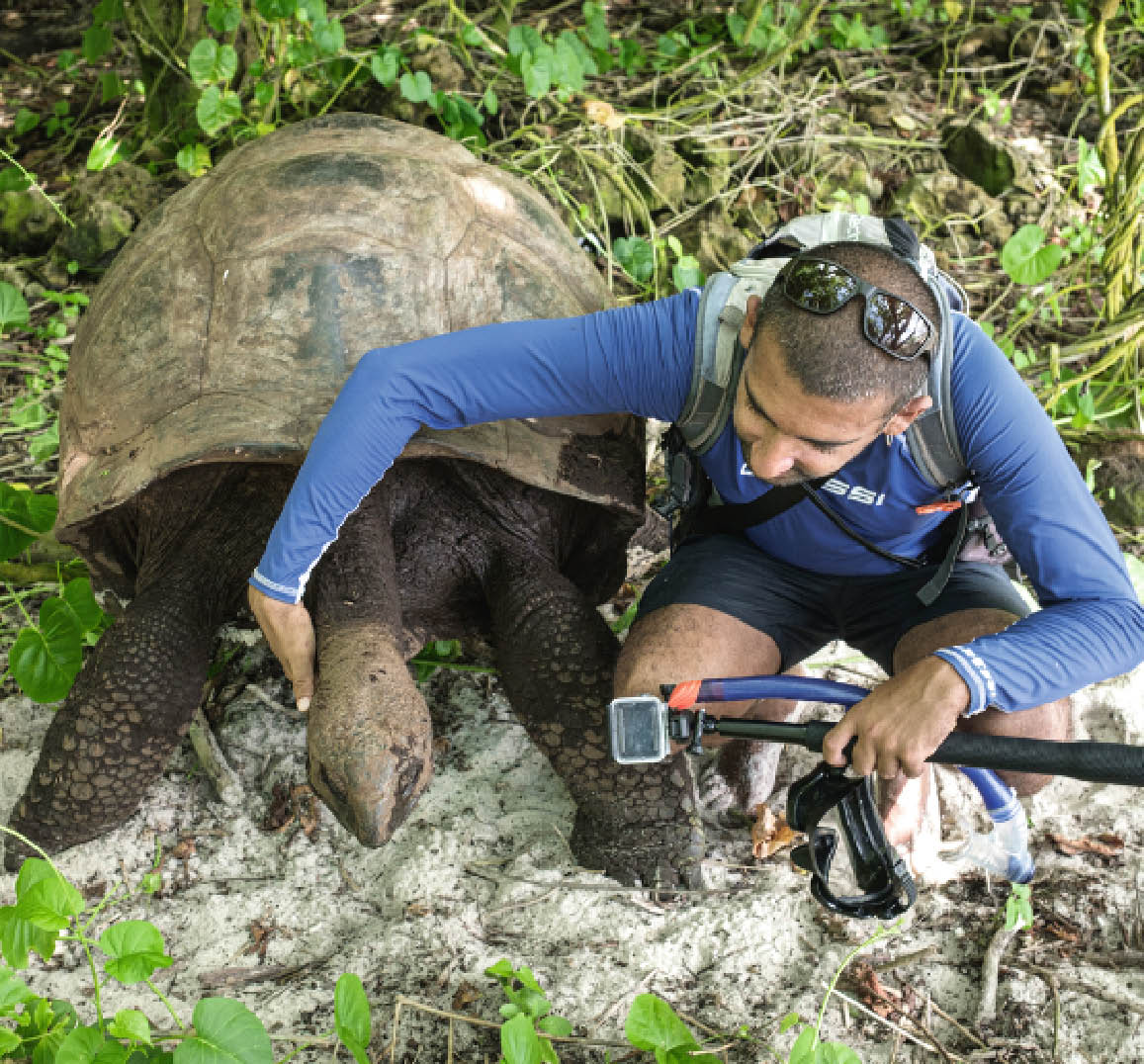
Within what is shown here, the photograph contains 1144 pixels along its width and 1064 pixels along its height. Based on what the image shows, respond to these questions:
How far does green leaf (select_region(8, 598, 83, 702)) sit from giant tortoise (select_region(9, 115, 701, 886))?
17cm

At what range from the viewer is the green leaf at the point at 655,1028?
2.05m

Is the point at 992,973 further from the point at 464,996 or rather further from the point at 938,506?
→ the point at 464,996

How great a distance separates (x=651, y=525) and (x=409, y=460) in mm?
1079

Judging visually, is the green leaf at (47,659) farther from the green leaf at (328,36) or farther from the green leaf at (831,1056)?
the green leaf at (328,36)

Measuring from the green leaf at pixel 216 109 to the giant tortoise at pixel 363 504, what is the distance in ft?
4.45

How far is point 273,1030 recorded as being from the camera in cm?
238

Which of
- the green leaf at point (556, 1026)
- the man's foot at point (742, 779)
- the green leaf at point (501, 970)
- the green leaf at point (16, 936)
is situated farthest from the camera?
the man's foot at point (742, 779)

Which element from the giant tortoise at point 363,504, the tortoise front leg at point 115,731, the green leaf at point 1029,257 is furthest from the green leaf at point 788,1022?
the green leaf at point 1029,257

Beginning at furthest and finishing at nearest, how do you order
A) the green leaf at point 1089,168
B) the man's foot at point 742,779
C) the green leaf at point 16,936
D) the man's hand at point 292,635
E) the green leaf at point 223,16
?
1. the green leaf at point 223,16
2. the green leaf at point 1089,168
3. the man's foot at point 742,779
4. the man's hand at point 292,635
5. the green leaf at point 16,936

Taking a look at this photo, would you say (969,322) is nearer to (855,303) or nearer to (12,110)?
(855,303)

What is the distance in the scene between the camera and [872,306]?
2.09m

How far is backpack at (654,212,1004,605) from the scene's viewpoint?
91.7 inches

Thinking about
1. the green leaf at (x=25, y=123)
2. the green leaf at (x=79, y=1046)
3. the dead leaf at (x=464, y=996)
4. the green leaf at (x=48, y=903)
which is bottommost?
the dead leaf at (x=464, y=996)

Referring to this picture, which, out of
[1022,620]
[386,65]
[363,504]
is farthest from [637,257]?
[1022,620]
